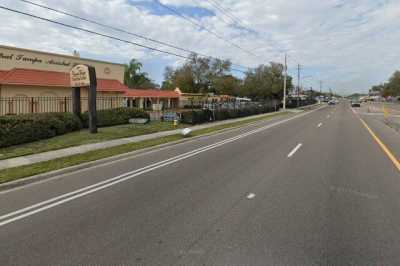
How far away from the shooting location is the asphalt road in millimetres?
3873

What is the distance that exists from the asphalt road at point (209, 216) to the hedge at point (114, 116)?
38.1ft

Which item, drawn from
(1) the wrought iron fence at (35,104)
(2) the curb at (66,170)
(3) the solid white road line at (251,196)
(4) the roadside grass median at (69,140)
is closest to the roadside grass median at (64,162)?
(2) the curb at (66,170)

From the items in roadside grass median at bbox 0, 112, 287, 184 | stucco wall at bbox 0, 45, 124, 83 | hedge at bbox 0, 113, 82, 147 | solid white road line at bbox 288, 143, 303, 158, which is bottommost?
roadside grass median at bbox 0, 112, 287, 184

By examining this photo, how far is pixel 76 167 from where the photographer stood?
9.26 m

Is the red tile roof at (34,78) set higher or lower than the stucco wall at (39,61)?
lower

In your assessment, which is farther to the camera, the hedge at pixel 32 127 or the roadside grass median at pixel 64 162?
the hedge at pixel 32 127

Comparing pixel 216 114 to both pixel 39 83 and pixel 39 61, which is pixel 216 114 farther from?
pixel 39 61

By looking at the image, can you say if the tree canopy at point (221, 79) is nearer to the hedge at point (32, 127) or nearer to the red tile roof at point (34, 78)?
the red tile roof at point (34, 78)

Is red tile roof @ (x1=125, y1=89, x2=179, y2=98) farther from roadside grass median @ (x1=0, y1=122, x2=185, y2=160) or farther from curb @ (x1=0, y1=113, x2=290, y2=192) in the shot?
curb @ (x1=0, y1=113, x2=290, y2=192)

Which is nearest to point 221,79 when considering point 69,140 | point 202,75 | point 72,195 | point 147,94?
point 202,75

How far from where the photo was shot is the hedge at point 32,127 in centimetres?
1290

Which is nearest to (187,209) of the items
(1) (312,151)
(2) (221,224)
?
(2) (221,224)

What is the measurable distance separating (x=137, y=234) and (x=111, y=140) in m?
11.4

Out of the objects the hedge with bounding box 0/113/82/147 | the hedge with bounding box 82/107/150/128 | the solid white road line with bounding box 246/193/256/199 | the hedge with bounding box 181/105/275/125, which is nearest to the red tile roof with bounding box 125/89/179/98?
the hedge with bounding box 181/105/275/125
